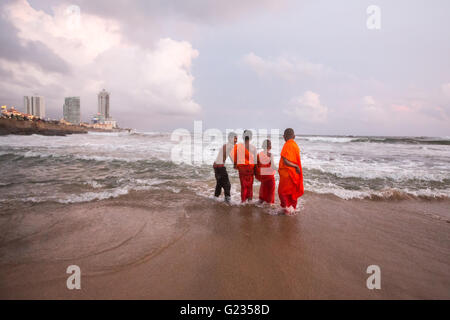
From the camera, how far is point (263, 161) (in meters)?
4.57

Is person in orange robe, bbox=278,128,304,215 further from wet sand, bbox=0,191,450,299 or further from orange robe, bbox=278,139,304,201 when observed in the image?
wet sand, bbox=0,191,450,299

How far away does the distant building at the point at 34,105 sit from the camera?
10625cm

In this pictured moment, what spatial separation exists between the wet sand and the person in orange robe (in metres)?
0.32

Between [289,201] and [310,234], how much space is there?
955 millimetres

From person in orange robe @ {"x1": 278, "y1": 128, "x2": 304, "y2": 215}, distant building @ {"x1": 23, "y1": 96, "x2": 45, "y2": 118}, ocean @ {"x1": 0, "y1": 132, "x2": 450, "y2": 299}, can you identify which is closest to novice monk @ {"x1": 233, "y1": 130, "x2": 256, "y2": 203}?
ocean @ {"x1": 0, "y1": 132, "x2": 450, "y2": 299}

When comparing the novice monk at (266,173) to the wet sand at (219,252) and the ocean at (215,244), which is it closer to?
the ocean at (215,244)

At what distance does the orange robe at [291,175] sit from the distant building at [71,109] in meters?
157

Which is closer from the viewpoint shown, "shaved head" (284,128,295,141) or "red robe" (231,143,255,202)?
"shaved head" (284,128,295,141)

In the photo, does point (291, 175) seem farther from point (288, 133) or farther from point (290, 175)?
point (288, 133)

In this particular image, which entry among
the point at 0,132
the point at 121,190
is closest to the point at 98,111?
the point at 0,132

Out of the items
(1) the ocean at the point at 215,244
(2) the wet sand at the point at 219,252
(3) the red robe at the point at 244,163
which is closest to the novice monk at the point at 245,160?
(3) the red robe at the point at 244,163

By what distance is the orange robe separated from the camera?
3891 mm
